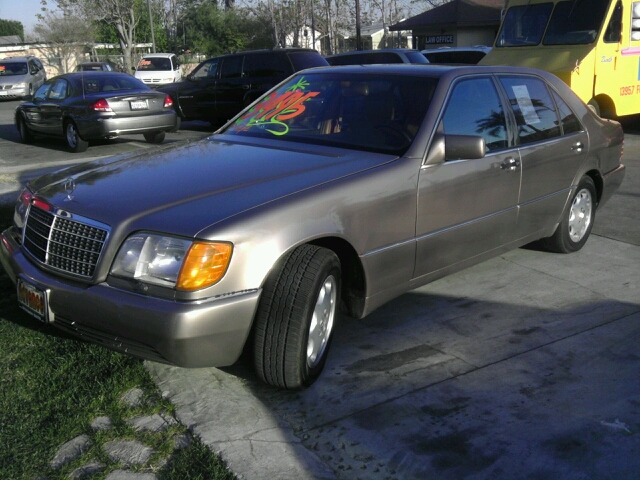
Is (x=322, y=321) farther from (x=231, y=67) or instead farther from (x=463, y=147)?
(x=231, y=67)

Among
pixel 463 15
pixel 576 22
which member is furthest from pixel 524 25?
pixel 463 15

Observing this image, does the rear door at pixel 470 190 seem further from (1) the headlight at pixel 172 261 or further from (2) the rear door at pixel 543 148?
(1) the headlight at pixel 172 261

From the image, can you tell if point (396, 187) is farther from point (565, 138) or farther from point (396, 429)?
point (565, 138)

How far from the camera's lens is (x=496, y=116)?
16.0 feet

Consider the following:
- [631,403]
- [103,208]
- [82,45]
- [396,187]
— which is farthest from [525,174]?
Result: [82,45]

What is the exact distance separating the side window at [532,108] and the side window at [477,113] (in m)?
0.21

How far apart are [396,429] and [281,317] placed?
736 millimetres

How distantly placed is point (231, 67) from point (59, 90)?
367cm

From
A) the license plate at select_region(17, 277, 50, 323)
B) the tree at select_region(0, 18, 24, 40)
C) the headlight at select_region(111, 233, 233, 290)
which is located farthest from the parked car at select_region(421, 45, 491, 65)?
the tree at select_region(0, 18, 24, 40)

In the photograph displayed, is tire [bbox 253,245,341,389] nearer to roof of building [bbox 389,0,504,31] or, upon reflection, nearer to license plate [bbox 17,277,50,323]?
license plate [bbox 17,277,50,323]

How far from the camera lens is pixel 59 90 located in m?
12.9

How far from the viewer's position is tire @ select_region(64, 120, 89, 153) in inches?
485

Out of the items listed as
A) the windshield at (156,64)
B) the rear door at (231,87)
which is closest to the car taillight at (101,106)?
the rear door at (231,87)

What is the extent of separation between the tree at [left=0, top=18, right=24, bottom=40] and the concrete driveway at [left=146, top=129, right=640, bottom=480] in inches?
3871
